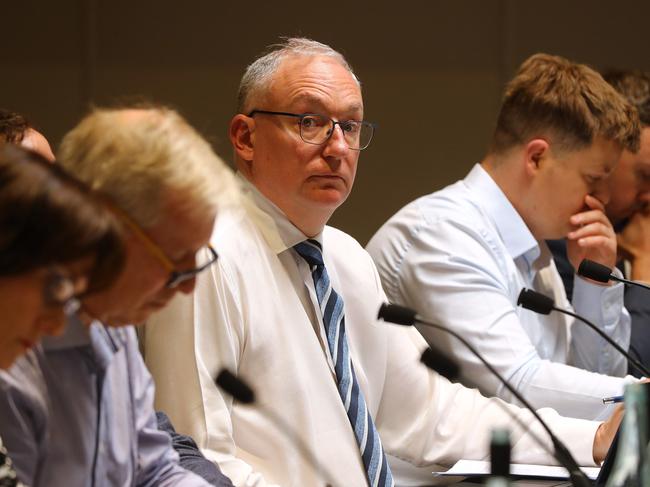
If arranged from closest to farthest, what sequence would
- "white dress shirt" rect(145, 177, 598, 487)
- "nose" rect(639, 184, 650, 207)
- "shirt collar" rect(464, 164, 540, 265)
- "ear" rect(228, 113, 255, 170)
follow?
1. "white dress shirt" rect(145, 177, 598, 487)
2. "ear" rect(228, 113, 255, 170)
3. "shirt collar" rect(464, 164, 540, 265)
4. "nose" rect(639, 184, 650, 207)

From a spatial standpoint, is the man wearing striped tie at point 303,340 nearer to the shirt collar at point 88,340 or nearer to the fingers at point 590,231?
the shirt collar at point 88,340

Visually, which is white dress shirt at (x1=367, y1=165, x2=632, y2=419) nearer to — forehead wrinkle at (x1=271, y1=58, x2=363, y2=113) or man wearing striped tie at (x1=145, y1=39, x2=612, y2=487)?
man wearing striped tie at (x1=145, y1=39, x2=612, y2=487)

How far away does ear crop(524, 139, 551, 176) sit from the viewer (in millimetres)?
3023

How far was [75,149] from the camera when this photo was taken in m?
1.43

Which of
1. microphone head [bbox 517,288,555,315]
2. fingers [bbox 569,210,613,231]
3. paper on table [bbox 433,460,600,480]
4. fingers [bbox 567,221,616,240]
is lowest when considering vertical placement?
paper on table [bbox 433,460,600,480]

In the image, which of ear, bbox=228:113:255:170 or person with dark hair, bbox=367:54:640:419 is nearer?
ear, bbox=228:113:255:170

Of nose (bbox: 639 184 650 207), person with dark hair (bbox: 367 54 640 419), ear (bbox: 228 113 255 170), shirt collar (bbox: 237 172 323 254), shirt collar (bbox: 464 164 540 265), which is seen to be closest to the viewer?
shirt collar (bbox: 237 172 323 254)

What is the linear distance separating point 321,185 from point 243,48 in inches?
96.1

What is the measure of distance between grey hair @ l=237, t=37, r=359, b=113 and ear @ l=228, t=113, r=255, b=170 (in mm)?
31

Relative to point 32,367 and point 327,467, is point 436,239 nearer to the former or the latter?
point 327,467

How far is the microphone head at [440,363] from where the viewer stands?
168cm

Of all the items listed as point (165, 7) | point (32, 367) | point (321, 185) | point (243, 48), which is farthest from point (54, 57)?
point (32, 367)

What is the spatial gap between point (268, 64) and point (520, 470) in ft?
3.41

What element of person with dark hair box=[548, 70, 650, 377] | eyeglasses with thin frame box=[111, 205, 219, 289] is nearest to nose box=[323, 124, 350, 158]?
eyeglasses with thin frame box=[111, 205, 219, 289]
